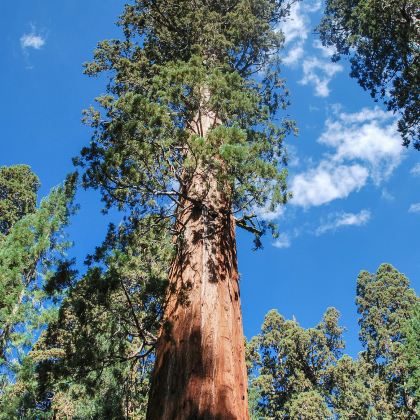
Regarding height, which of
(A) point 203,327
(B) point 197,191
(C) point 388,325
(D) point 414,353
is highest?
(C) point 388,325

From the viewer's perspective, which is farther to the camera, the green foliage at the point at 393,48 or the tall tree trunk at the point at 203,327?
the green foliage at the point at 393,48

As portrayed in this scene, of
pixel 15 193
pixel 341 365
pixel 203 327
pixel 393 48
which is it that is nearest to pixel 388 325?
pixel 341 365

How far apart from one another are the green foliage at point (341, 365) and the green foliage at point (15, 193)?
13.2 metres

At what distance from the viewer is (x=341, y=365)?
2091 cm

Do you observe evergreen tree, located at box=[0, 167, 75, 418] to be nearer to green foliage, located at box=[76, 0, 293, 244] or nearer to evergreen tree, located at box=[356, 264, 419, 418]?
green foliage, located at box=[76, 0, 293, 244]

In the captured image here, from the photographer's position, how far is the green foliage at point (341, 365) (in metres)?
19.0

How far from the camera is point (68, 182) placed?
5.54 m

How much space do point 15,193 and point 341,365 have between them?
18126mm

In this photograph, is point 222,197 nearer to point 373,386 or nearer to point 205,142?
point 205,142

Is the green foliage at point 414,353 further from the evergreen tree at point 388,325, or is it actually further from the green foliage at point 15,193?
the green foliage at point 15,193

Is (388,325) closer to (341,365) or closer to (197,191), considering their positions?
(341,365)

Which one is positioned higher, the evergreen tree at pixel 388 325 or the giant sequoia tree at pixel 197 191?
the evergreen tree at pixel 388 325

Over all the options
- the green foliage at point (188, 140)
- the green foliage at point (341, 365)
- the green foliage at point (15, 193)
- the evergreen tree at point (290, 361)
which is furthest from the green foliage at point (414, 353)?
the green foliage at point (15, 193)

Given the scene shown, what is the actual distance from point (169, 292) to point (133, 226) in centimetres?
174
